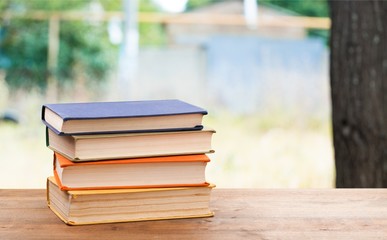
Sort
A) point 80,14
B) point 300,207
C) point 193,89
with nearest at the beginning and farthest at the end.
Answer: point 300,207
point 193,89
point 80,14

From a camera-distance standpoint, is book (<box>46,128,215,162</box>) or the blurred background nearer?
book (<box>46,128,215,162</box>)

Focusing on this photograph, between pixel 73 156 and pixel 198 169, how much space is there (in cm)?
14

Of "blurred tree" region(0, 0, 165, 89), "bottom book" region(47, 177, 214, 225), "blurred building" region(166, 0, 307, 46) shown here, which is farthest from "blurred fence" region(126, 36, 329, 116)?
"bottom book" region(47, 177, 214, 225)

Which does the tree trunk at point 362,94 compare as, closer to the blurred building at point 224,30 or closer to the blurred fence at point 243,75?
the blurred fence at point 243,75

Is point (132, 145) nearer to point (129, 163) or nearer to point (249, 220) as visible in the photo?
point (129, 163)

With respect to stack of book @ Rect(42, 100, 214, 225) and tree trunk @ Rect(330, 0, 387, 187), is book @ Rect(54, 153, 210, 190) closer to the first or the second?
stack of book @ Rect(42, 100, 214, 225)

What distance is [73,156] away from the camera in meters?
0.87

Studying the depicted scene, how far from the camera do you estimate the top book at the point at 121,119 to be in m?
0.87

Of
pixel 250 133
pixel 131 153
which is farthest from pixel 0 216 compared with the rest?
pixel 250 133

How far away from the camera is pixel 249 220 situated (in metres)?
0.92

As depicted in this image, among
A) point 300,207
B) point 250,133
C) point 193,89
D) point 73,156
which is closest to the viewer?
point 73,156

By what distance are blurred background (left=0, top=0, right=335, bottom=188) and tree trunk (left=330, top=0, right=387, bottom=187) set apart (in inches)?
58.8

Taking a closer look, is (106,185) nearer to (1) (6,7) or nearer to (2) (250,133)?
(2) (250,133)

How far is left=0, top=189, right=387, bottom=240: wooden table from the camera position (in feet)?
2.79
